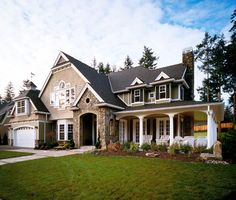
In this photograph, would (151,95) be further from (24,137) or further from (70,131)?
(24,137)

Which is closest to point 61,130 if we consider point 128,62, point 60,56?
point 60,56

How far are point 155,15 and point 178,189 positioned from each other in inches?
383

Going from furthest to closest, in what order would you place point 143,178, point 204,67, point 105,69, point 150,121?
1. point 105,69
2. point 204,67
3. point 150,121
4. point 143,178

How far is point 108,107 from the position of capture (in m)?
17.7

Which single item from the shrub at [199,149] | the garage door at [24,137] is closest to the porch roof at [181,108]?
the shrub at [199,149]

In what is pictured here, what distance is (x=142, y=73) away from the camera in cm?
2259

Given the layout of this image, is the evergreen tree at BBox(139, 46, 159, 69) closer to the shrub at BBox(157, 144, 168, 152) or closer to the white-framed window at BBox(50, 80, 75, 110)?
the white-framed window at BBox(50, 80, 75, 110)

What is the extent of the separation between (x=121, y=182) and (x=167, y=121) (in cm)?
1273

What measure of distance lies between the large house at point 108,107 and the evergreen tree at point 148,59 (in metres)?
25.0

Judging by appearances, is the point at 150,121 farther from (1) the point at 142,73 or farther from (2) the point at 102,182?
(2) the point at 102,182

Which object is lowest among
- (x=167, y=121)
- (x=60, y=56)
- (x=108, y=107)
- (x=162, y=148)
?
(x=162, y=148)

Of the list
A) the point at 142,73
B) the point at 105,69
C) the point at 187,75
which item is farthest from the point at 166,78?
the point at 105,69

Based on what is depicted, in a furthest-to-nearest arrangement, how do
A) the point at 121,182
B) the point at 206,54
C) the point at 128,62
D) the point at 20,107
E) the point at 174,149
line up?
the point at 128,62 < the point at 206,54 < the point at 20,107 < the point at 174,149 < the point at 121,182

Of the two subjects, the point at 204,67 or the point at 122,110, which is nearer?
the point at 122,110
